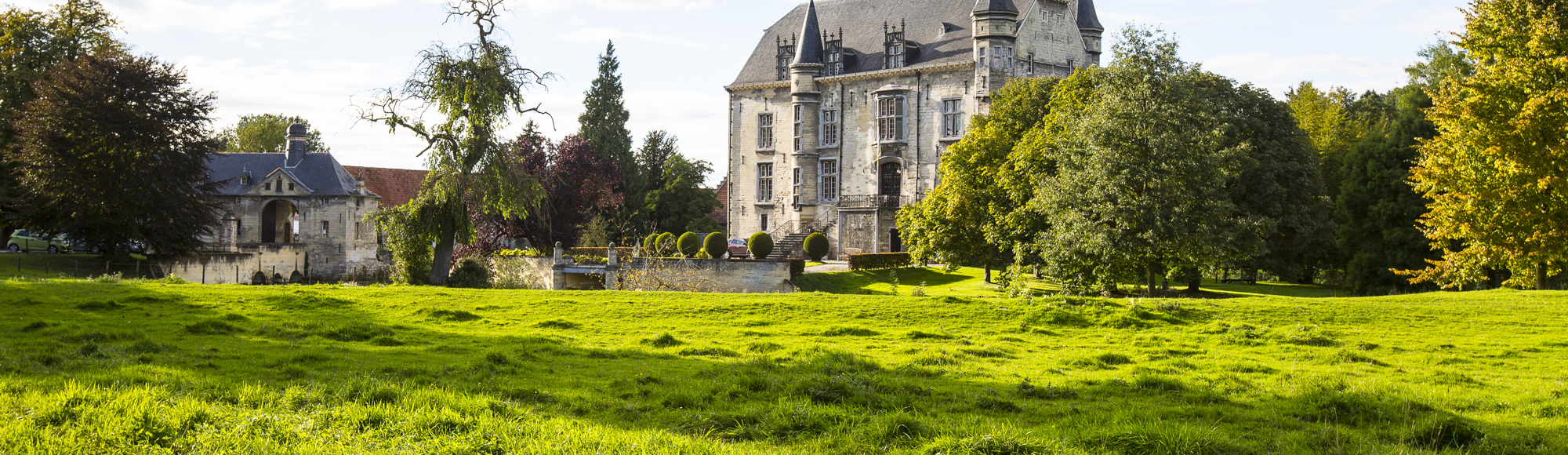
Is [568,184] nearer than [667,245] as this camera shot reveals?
No

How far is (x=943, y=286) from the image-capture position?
3772 centimetres

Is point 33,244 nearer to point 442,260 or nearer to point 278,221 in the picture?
point 278,221

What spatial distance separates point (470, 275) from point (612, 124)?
4051 cm

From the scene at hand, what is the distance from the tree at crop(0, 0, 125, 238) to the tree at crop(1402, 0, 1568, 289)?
40.6 meters

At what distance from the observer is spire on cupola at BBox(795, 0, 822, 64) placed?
5341 cm

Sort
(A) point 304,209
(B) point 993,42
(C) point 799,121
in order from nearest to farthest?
1. (B) point 993,42
2. (A) point 304,209
3. (C) point 799,121

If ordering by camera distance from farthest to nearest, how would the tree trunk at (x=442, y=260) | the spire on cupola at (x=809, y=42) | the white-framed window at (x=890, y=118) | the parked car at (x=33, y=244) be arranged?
the spire on cupola at (x=809, y=42) → the white-framed window at (x=890, y=118) → the parked car at (x=33, y=244) → the tree trunk at (x=442, y=260)

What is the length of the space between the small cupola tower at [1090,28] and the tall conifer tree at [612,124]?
2968 centimetres

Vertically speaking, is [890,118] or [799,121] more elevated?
[799,121]

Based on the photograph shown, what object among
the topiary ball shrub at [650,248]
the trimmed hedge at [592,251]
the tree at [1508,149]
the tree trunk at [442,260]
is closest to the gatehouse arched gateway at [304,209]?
the trimmed hedge at [592,251]

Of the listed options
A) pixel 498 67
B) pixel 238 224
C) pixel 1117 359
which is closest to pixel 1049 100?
pixel 498 67

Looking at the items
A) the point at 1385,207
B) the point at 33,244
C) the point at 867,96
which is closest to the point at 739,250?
the point at 867,96

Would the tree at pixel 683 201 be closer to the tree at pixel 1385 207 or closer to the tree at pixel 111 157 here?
the tree at pixel 111 157

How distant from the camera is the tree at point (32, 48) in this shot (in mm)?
34594
